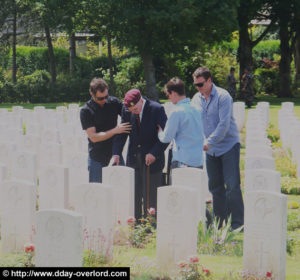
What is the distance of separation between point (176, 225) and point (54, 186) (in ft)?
6.60

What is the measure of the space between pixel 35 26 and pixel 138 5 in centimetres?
912

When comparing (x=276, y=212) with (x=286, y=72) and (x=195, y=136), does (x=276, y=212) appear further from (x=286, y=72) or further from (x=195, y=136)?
(x=286, y=72)

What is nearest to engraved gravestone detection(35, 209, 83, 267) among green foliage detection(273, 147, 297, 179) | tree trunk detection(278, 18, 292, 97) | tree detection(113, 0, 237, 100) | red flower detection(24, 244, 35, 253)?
red flower detection(24, 244, 35, 253)

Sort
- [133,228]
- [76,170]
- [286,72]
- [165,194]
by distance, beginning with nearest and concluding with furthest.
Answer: [165,194] < [133,228] < [76,170] < [286,72]

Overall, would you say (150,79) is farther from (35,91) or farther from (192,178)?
(192,178)

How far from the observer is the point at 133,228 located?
21.4 ft

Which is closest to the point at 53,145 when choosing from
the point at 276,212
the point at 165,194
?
the point at 165,194

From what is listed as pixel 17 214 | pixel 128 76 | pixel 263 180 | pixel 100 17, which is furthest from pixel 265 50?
pixel 17 214

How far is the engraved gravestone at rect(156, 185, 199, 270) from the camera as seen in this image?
5.34m

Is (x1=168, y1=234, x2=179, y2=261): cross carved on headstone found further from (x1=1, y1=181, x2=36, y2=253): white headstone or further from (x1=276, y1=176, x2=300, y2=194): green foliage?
(x1=276, y1=176, x2=300, y2=194): green foliage

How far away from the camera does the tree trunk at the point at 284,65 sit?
111 feet

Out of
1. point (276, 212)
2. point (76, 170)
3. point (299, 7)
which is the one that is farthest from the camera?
point (299, 7)

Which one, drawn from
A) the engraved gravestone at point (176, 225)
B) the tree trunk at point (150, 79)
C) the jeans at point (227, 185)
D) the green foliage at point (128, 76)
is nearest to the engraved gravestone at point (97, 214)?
the engraved gravestone at point (176, 225)

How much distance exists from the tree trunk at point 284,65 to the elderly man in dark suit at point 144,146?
2758cm
